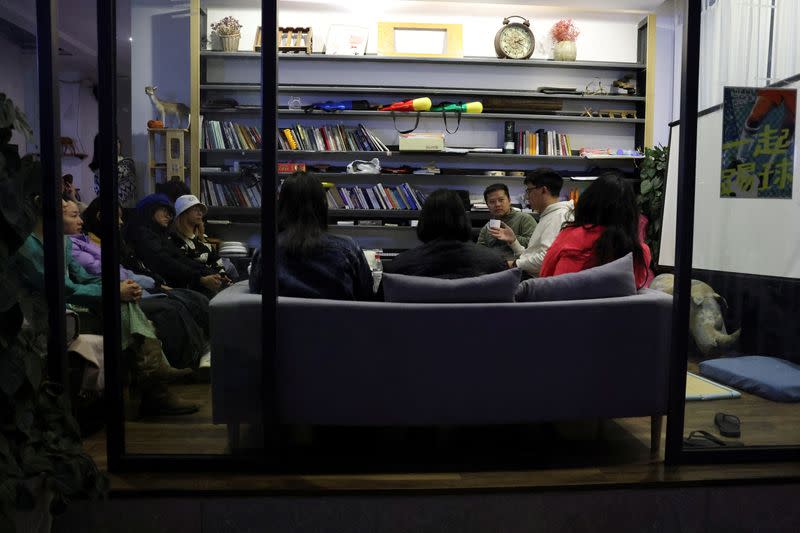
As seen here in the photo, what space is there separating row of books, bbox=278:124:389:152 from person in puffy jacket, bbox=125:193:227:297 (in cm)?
352

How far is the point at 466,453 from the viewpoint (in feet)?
9.46

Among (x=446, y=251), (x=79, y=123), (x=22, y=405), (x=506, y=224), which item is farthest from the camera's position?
(x=79, y=123)

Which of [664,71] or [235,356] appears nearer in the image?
[235,356]

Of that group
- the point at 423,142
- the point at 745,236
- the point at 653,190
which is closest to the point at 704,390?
the point at 745,236

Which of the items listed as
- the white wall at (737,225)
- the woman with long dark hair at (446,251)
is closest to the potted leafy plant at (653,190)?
the white wall at (737,225)

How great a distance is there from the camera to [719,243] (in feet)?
9.63

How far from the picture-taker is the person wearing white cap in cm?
260

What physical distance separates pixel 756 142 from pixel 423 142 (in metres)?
3.51

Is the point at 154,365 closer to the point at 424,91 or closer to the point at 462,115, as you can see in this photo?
the point at 424,91

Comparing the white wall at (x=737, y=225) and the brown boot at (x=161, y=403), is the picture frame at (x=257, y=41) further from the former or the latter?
the white wall at (x=737, y=225)

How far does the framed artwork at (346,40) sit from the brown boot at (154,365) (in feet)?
13.5

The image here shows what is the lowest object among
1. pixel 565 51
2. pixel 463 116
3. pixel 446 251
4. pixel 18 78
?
pixel 446 251

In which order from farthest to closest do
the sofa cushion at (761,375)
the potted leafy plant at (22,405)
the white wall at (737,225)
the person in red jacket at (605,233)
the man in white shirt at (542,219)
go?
the man in white shirt at (542,219)
the person in red jacket at (605,233)
the sofa cushion at (761,375)
the white wall at (737,225)
the potted leafy plant at (22,405)

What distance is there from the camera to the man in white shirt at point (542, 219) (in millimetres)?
4613
